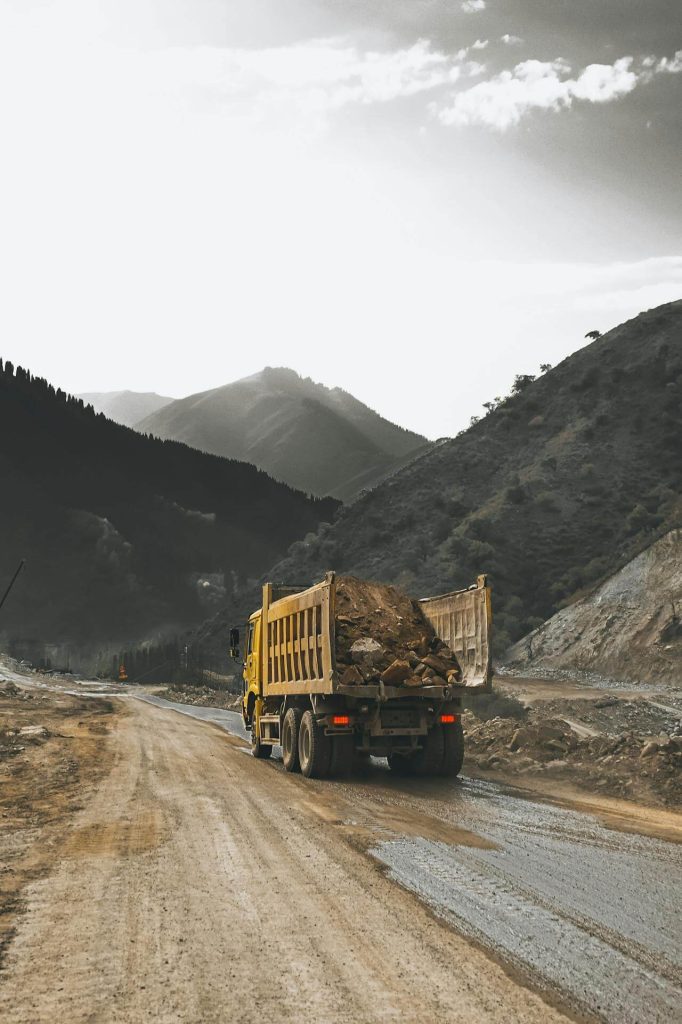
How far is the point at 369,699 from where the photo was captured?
13328 millimetres

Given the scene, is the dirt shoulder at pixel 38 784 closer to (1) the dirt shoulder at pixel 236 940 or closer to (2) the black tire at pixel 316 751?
(1) the dirt shoulder at pixel 236 940

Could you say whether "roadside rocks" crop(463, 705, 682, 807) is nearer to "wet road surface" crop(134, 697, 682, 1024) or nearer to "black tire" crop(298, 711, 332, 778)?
"wet road surface" crop(134, 697, 682, 1024)

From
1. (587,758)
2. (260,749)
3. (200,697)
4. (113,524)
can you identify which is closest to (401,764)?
(587,758)

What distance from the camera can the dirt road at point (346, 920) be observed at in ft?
14.4

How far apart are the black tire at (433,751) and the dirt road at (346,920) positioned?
10.4 feet

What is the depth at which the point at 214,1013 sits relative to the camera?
13.8ft

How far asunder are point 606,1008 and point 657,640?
37.8m

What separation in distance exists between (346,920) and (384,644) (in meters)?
8.19

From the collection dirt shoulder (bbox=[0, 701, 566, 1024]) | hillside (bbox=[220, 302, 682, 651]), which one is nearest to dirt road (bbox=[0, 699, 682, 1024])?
dirt shoulder (bbox=[0, 701, 566, 1024])

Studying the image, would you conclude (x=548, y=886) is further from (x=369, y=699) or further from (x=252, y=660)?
(x=252, y=660)

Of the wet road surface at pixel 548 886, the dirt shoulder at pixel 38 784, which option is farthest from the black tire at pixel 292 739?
the dirt shoulder at pixel 38 784

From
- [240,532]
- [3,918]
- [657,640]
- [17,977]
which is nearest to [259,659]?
[3,918]

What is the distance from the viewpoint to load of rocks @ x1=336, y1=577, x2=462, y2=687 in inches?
525

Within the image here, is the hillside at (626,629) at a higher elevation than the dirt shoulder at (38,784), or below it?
higher
